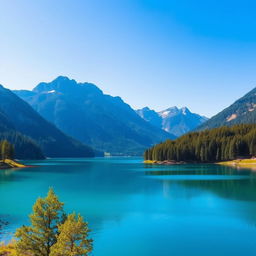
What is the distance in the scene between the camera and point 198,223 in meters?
47.6

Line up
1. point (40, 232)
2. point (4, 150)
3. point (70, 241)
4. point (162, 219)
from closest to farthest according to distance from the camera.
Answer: point (70, 241) < point (40, 232) < point (162, 219) < point (4, 150)

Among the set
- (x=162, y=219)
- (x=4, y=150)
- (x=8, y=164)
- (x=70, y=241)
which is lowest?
(x=162, y=219)

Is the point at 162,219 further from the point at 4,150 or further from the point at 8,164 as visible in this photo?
the point at 8,164

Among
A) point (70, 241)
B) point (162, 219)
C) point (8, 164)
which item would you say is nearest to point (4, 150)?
point (8, 164)

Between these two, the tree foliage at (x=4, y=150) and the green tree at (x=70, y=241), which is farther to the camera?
the tree foliage at (x=4, y=150)

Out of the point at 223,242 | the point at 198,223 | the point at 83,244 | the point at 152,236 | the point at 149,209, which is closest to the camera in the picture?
the point at 83,244

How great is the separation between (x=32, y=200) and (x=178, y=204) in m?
31.1

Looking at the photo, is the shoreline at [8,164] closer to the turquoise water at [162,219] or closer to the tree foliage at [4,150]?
the tree foliage at [4,150]

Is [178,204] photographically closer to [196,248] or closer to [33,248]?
[196,248]

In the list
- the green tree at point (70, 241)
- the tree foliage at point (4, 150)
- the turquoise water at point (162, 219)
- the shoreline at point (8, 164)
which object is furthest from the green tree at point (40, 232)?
the tree foliage at point (4, 150)

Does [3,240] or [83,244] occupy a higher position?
[83,244]

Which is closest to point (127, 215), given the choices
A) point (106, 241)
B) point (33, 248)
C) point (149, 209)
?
point (149, 209)

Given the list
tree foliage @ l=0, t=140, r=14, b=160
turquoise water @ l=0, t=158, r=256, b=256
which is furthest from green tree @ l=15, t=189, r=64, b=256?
tree foliage @ l=0, t=140, r=14, b=160

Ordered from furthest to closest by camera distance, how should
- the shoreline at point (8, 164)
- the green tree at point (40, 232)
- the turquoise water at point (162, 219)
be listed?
the shoreline at point (8, 164) → the turquoise water at point (162, 219) → the green tree at point (40, 232)
